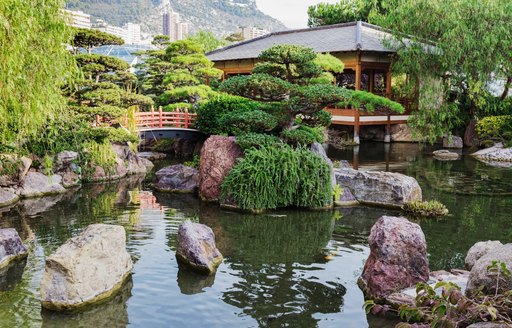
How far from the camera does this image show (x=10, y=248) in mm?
9844

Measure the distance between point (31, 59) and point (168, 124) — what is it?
40.8 ft

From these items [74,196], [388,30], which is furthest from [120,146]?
[388,30]

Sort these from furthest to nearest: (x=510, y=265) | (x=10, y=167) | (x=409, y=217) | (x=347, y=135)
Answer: (x=347, y=135), (x=10, y=167), (x=409, y=217), (x=510, y=265)

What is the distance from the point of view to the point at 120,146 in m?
19.2

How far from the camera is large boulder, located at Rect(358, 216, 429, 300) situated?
8.20 metres

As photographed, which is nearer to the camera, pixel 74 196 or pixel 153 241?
pixel 153 241

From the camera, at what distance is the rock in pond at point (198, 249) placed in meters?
9.36

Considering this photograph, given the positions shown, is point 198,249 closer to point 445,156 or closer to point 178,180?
point 178,180

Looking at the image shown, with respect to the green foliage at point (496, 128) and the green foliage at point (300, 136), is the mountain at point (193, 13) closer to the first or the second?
the green foliage at point (496, 128)

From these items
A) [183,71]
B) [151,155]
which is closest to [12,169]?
[151,155]

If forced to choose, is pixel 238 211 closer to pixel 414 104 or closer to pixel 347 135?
pixel 347 135

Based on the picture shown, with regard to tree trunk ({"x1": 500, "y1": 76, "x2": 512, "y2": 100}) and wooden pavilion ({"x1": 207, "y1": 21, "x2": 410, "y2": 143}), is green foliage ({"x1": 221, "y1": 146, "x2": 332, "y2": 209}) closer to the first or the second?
wooden pavilion ({"x1": 207, "y1": 21, "x2": 410, "y2": 143})

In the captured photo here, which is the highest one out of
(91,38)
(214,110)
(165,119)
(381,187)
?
(91,38)

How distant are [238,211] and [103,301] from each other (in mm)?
5989
